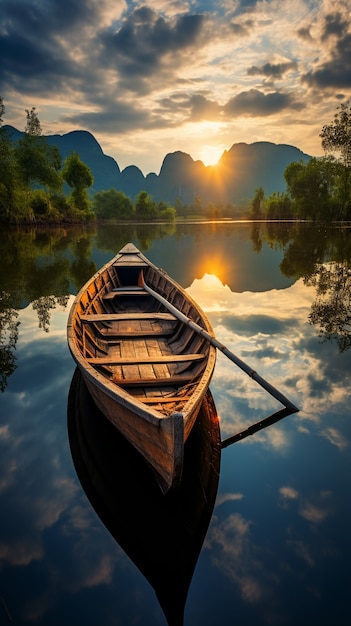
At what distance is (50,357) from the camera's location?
8.14 m

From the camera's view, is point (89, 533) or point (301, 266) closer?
point (89, 533)

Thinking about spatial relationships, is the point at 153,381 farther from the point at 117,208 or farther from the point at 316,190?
the point at 117,208

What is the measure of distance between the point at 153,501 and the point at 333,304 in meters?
9.75

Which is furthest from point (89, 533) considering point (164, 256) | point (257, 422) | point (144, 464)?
point (164, 256)

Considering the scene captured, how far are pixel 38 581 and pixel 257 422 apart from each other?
3.53m

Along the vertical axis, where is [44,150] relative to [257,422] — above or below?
above

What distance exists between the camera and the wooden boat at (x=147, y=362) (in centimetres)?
328

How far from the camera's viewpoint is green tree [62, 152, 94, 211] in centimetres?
6531

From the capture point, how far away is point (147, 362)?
5.72 m

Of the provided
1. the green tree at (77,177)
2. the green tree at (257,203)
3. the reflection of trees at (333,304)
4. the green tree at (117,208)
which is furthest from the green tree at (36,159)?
the reflection of trees at (333,304)

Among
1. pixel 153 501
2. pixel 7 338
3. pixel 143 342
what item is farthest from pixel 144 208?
pixel 153 501

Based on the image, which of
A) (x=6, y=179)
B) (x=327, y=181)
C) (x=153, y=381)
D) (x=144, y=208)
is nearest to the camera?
(x=153, y=381)

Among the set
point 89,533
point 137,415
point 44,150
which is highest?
point 44,150

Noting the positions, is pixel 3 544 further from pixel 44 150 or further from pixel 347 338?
pixel 44 150
